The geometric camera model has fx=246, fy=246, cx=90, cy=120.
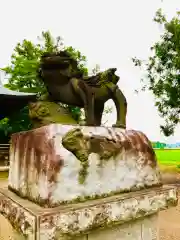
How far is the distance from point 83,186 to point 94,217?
203 mm

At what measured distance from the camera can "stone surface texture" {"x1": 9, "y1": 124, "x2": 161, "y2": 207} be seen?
4.78 feet

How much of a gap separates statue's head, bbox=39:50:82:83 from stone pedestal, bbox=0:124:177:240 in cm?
48

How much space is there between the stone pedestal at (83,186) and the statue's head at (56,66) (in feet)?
1.58

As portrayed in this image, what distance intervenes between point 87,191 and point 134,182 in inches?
17.2

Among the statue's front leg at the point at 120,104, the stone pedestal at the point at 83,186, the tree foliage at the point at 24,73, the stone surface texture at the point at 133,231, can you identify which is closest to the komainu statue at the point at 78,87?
the statue's front leg at the point at 120,104

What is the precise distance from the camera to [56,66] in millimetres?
1888

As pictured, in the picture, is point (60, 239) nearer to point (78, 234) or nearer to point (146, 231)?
point (78, 234)

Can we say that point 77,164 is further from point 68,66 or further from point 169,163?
point 169,163

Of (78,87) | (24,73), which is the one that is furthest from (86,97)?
(24,73)

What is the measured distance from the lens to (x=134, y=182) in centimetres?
183

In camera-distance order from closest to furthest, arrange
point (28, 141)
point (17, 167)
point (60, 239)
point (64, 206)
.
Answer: point (60, 239), point (64, 206), point (28, 141), point (17, 167)

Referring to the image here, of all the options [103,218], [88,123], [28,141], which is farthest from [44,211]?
[88,123]

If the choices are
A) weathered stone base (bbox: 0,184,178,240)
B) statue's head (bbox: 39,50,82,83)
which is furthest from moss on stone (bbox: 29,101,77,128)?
→ weathered stone base (bbox: 0,184,178,240)

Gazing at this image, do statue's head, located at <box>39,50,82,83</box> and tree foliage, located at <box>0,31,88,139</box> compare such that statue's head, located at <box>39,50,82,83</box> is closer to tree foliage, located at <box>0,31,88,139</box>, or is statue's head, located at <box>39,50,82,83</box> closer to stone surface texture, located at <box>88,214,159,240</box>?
stone surface texture, located at <box>88,214,159,240</box>
